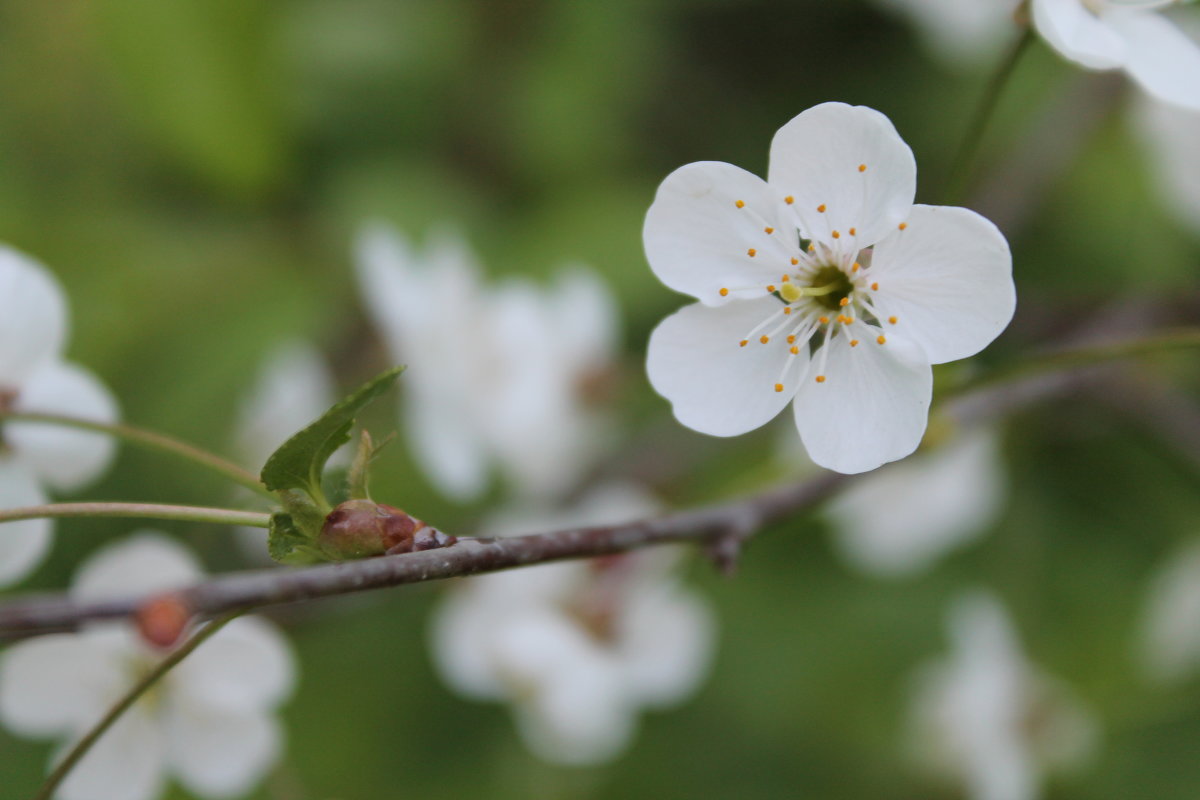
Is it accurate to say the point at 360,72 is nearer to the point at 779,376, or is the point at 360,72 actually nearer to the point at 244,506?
the point at 244,506

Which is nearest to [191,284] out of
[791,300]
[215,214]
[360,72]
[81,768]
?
[215,214]

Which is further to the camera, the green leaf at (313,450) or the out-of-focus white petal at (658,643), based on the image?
the out-of-focus white petal at (658,643)

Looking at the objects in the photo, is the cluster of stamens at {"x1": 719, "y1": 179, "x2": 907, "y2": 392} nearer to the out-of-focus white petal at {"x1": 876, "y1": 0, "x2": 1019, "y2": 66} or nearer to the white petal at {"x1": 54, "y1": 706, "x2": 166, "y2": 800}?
the white petal at {"x1": 54, "y1": 706, "x2": 166, "y2": 800}

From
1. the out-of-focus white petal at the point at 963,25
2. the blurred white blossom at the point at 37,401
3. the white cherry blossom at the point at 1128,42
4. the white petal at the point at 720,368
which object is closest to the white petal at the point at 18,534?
the blurred white blossom at the point at 37,401

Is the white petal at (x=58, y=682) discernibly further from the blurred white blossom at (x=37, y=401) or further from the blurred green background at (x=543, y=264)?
the blurred green background at (x=543, y=264)

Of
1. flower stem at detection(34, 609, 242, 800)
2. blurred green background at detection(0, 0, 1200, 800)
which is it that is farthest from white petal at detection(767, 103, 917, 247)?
blurred green background at detection(0, 0, 1200, 800)
